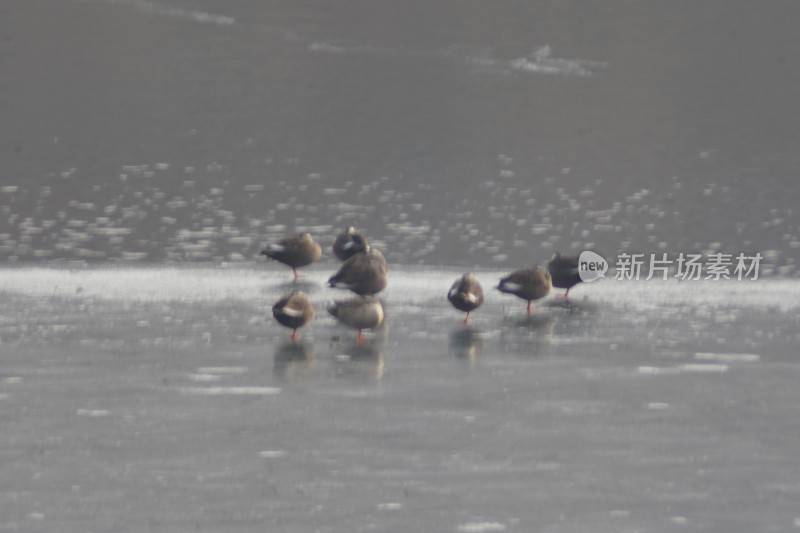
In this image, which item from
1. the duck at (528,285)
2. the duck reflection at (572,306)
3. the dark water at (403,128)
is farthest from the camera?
the dark water at (403,128)

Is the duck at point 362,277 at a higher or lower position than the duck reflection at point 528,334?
higher

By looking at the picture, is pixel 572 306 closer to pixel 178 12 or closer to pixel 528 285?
pixel 528 285

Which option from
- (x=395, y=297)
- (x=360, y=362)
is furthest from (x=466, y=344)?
(x=395, y=297)

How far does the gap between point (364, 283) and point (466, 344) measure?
5.58 feet

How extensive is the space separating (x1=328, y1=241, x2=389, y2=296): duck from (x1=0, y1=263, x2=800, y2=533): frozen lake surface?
0.36 meters

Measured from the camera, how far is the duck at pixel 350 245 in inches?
630

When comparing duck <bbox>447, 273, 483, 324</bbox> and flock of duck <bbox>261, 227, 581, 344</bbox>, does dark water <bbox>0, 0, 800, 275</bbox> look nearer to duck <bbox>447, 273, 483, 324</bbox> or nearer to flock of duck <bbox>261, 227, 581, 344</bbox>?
flock of duck <bbox>261, 227, 581, 344</bbox>

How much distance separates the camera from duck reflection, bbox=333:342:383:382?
443 inches

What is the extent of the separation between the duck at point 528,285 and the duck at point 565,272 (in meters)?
0.80

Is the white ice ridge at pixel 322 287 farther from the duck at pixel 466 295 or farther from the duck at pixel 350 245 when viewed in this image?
the duck at pixel 466 295

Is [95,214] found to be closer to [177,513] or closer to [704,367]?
[704,367]

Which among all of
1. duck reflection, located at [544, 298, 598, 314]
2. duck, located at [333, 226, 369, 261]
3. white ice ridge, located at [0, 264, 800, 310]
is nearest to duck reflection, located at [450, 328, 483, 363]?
duck reflection, located at [544, 298, 598, 314]

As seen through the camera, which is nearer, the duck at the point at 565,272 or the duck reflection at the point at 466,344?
the duck reflection at the point at 466,344

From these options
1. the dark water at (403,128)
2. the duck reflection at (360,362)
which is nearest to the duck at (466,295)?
the duck reflection at (360,362)
